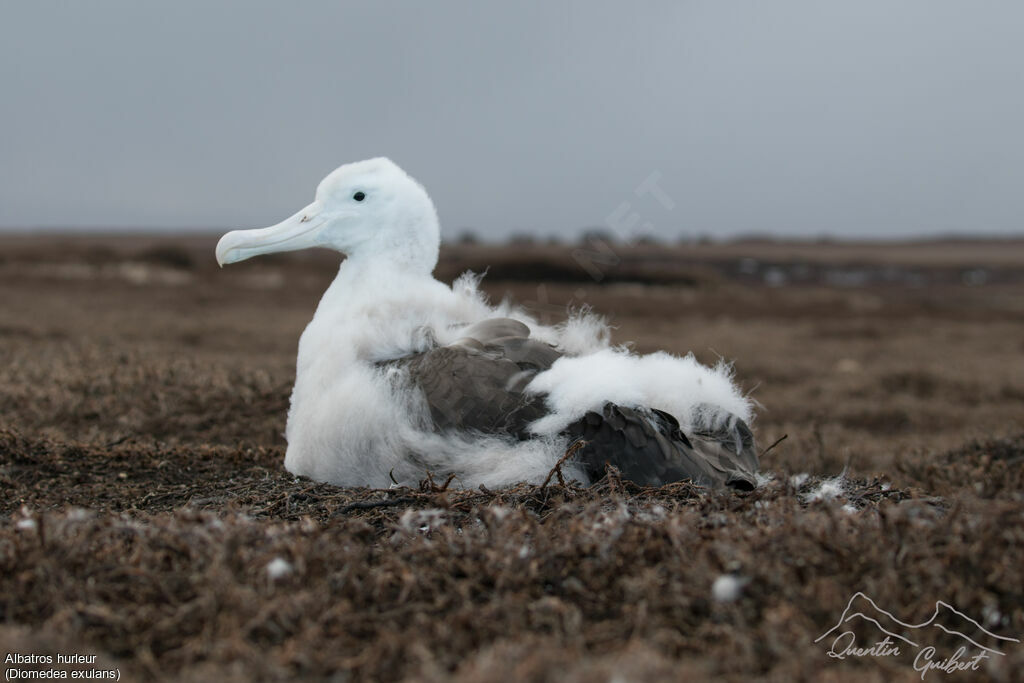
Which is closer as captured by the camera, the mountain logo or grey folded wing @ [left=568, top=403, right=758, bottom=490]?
the mountain logo

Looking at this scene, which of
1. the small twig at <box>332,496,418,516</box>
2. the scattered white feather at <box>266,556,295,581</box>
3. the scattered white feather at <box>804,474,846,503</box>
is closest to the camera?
the scattered white feather at <box>266,556,295,581</box>

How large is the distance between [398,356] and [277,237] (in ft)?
3.50

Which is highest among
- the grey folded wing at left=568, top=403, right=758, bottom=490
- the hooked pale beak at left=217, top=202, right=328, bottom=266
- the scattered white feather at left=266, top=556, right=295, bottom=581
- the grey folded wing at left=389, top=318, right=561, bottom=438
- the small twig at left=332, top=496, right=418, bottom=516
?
the hooked pale beak at left=217, top=202, right=328, bottom=266

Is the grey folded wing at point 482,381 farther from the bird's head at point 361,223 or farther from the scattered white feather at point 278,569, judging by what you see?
the scattered white feather at point 278,569

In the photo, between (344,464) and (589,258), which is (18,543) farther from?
(589,258)

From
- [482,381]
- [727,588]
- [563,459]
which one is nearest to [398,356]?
[482,381]

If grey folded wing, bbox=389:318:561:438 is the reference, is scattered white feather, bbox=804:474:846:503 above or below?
below

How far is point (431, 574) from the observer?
286 cm

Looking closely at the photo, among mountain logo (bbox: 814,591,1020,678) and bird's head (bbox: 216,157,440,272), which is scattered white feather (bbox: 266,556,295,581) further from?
bird's head (bbox: 216,157,440,272)

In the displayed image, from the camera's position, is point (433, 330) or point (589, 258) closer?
point (433, 330)

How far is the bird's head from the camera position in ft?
→ 16.0

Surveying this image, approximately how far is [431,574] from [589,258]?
171 inches

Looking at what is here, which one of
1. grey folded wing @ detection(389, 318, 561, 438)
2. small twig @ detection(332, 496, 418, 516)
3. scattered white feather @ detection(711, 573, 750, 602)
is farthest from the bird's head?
scattered white feather @ detection(711, 573, 750, 602)

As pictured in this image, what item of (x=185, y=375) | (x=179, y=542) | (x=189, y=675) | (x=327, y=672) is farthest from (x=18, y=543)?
(x=185, y=375)
